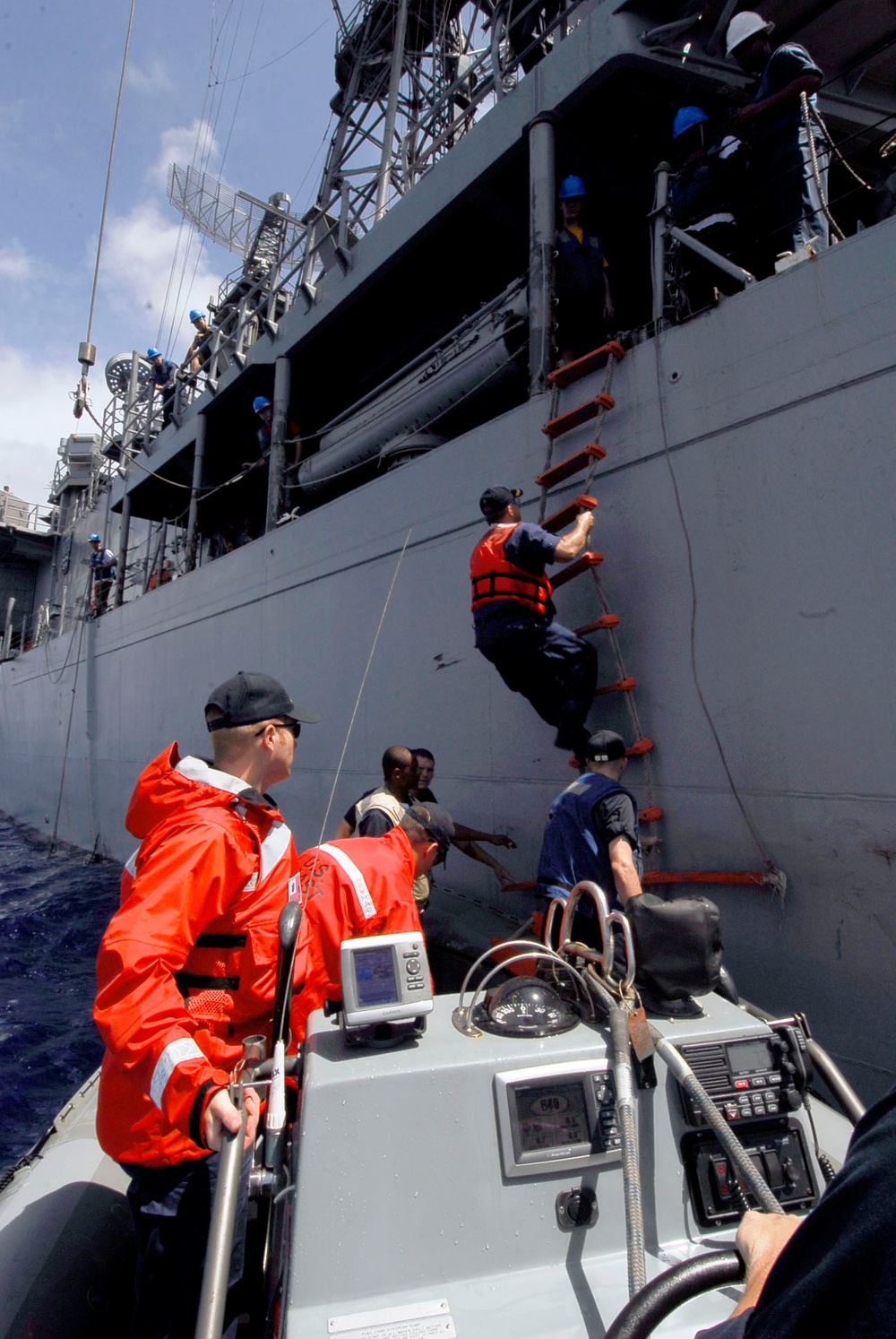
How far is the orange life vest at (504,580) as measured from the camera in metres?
3.37

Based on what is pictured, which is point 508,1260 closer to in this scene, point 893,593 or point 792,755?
point 792,755

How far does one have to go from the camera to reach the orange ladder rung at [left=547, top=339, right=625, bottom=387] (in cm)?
366

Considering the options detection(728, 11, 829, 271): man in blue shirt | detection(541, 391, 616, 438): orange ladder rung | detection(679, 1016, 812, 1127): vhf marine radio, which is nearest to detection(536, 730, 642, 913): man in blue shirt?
detection(679, 1016, 812, 1127): vhf marine radio

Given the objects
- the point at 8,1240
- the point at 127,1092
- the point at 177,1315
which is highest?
the point at 127,1092

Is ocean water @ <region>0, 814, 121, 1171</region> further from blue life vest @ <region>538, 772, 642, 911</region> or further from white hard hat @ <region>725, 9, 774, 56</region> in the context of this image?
white hard hat @ <region>725, 9, 774, 56</region>

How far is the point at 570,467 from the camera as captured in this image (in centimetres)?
375

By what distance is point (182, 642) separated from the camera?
8867 millimetres

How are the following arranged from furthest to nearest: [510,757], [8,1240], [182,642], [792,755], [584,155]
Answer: [182,642] → [584,155] → [510,757] → [792,755] → [8,1240]

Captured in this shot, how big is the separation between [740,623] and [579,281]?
2.37 m

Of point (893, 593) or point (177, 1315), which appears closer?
point (177, 1315)

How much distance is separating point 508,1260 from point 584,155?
579 cm

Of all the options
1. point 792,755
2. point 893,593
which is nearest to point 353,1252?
point 792,755

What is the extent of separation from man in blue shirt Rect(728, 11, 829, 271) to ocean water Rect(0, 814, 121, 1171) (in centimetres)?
564

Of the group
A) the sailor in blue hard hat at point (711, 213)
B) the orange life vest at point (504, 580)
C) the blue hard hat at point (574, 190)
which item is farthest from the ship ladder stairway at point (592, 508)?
the blue hard hat at point (574, 190)
